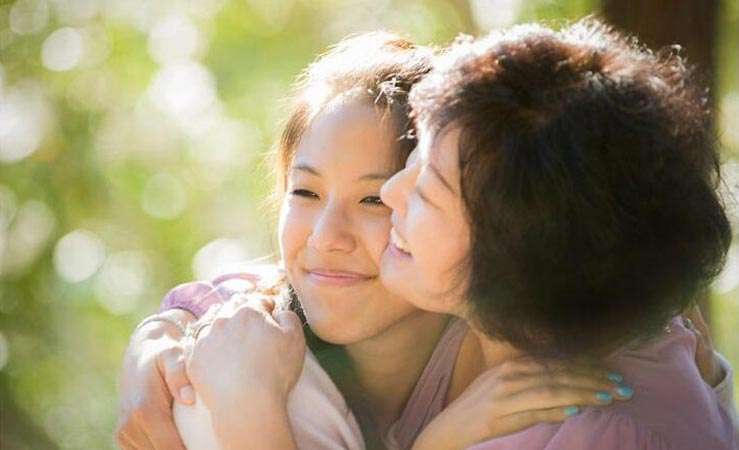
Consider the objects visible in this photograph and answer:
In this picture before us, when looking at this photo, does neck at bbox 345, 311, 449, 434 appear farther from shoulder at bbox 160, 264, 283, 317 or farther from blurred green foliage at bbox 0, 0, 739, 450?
blurred green foliage at bbox 0, 0, 739, 450

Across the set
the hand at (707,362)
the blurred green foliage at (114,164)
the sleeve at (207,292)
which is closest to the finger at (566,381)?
the hand at (707,362)

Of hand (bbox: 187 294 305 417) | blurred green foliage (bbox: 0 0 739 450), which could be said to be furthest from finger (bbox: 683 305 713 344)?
blurred green foliage (bbox: 0 0 739 450)

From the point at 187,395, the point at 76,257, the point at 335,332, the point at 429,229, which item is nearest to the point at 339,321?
the point at 335,332

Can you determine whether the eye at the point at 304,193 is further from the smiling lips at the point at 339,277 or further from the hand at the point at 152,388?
the hand at the point at 152,388

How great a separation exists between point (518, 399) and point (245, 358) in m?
0.51

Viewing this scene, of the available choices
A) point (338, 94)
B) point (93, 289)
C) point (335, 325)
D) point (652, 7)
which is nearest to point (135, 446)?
point (335, 325)

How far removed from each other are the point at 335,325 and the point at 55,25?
494 cm

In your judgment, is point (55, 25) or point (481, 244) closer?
point (481, 244)

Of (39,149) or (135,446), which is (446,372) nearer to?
(135,446)

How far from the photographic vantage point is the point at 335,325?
2.41m

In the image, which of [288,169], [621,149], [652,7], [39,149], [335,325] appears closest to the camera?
[621,149]

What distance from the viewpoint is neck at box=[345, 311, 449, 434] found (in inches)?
99.2

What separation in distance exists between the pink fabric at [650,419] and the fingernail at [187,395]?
592 millimetres

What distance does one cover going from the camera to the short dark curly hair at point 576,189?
6.26 feet
